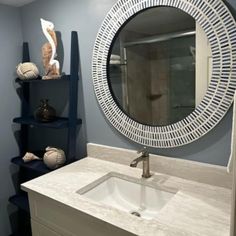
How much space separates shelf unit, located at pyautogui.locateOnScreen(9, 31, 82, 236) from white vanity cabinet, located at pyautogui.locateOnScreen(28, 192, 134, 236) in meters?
0.38

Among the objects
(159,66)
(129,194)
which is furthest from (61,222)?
(159,66)

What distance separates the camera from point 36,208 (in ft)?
3.99

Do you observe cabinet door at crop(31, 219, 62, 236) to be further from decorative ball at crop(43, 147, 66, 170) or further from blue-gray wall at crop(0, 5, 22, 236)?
blue-gray wall at crop(0, 5, 22, 236)

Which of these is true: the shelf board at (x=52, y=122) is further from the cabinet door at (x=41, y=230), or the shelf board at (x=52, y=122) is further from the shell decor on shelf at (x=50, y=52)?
the cabinet door at (x=41, y=230)

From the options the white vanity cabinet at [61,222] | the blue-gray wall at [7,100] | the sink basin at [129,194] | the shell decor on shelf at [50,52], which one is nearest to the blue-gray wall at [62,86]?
the blue-gray wall at [7,100]

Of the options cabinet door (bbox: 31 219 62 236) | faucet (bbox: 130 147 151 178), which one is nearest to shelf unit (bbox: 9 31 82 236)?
cabinet door (bbox: 31 219 62 236)

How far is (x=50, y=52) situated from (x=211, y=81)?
3.57 ft

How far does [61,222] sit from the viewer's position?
110 centimetres

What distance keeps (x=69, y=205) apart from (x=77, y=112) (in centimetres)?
78

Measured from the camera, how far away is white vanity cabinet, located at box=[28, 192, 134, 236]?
93 cm

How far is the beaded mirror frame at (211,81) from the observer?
3.31 ft

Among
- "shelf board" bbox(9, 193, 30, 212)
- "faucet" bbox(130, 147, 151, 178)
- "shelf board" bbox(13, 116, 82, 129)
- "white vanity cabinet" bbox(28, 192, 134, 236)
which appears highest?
"shelf board" bbox(13, 116, 82, 129)

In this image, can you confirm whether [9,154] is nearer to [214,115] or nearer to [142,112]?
[142,112]

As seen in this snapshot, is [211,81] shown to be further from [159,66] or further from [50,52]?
[50,52]
